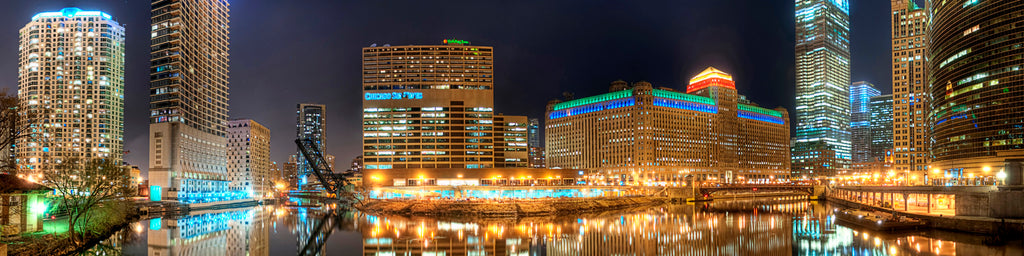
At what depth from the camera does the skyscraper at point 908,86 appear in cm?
16538

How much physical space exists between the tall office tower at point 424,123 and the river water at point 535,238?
7986 centimetres

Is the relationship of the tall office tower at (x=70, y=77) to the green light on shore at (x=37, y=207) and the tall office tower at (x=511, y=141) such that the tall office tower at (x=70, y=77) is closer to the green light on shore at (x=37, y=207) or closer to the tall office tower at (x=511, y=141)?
the tall office tower at (x=511, y=141)

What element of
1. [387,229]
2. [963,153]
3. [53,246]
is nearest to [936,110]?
[963,153]

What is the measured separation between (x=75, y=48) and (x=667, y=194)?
477 feet

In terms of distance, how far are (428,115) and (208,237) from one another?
103834mm

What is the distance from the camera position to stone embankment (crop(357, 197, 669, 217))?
93.1m

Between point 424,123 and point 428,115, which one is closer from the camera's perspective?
point 424,123

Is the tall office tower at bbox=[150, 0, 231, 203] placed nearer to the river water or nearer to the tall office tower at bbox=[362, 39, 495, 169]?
the river water

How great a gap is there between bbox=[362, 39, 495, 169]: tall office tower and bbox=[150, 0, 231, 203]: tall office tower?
37942mm

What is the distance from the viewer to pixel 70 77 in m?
160

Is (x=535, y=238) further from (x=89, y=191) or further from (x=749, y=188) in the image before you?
(x=749, y=188)

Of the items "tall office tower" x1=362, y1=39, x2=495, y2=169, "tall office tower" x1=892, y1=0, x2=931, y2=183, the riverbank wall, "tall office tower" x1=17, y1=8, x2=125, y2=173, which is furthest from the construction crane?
"tall office tower" x1=892, y1=0, x2=931, y2=183

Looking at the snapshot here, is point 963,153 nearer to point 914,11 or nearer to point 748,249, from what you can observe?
point 914,11

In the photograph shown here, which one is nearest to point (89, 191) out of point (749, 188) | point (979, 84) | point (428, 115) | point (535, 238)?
point (535, 238)
